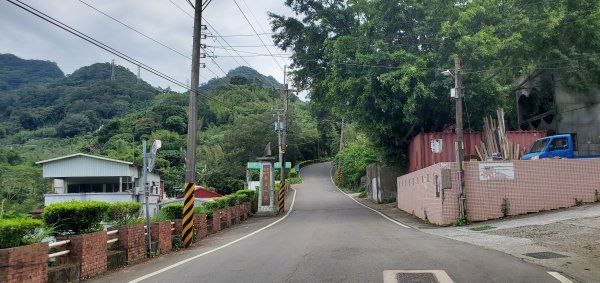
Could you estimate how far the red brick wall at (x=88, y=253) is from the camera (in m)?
8.87

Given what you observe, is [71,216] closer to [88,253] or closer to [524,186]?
[88,253]

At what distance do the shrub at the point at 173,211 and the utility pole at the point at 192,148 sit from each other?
61 cm

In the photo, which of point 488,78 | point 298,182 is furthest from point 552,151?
point 298,182

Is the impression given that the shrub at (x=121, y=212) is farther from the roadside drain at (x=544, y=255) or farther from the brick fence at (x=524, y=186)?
the brick fence at (x=524, y=186)

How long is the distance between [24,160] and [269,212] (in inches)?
1421

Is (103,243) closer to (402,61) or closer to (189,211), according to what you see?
(189,211)

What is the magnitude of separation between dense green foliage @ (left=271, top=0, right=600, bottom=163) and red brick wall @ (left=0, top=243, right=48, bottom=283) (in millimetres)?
19362

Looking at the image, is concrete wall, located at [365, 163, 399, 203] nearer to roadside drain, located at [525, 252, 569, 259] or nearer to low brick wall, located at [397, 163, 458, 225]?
low brick wall, located at [397, 163, 458, 225]

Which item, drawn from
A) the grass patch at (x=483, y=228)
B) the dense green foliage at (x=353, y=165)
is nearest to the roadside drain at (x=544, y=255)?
the grass patch at (x=483, y=228)

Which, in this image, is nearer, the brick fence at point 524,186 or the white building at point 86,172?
the brick fence at point 524,186

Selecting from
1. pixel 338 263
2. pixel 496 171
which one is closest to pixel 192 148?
pixel 338 263

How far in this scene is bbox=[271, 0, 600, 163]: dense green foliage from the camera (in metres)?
25.2

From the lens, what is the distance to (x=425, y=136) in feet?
93.5

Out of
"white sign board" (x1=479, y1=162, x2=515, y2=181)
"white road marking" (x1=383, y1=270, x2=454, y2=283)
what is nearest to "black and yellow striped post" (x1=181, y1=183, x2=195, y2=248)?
"white road marking" (x1=383, y1=270, x2=454, y2=283)
